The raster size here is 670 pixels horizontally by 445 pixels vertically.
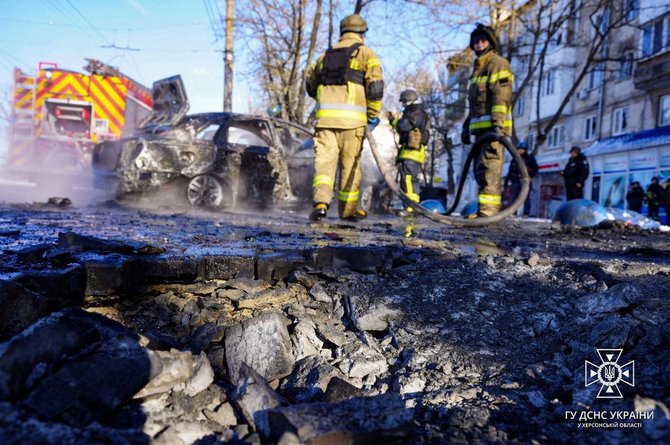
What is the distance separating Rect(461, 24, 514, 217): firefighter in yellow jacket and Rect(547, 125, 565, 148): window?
21.9m

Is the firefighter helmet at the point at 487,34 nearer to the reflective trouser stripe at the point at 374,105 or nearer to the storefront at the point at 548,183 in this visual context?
the reflective trouser stripe at the point at 374,105

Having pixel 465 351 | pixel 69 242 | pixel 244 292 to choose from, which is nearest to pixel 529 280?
pixel 465 351

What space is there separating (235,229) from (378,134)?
633 inches

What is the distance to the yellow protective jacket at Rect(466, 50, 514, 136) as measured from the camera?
18.3 ft

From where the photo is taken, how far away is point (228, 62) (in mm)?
14445

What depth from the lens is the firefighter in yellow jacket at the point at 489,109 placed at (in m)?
5.59

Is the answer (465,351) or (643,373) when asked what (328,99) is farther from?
(643,373)

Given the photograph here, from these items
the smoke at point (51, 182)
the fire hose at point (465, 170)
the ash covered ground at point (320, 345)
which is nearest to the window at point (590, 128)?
the fire hose at point (465, 170)

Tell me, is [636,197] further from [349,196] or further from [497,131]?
[349,196]

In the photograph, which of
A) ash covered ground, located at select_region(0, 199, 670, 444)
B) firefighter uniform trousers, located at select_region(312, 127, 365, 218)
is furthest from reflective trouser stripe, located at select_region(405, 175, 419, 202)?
ash covered ground, located at select_region(0, 199, 670, 444)

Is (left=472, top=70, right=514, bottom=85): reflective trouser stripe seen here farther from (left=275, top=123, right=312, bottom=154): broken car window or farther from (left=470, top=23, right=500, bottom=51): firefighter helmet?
(left=275, top=123, right=312, bottom=154): broken car window

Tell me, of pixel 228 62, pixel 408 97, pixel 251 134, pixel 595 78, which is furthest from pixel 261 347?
pixel 595 78

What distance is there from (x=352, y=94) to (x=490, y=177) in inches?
80.3

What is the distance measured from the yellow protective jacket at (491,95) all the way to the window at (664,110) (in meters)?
16.1
